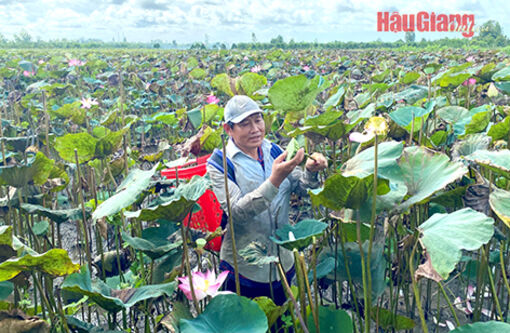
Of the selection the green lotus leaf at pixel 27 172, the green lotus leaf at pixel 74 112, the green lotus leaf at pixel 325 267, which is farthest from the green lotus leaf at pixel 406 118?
the green lotus leaf at pixel 74 112

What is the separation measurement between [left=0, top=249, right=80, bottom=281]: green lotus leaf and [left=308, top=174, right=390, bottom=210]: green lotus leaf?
554mm

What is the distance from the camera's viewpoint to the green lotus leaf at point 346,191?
961 millimetres

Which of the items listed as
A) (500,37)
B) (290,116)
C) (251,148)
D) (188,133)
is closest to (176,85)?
(188,133)

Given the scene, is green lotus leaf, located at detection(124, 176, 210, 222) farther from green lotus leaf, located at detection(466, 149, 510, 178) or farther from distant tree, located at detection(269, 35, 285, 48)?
distant tree, located at detection(269, 35, 285, 48)

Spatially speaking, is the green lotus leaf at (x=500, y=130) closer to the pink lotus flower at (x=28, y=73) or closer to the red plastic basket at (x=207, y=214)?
the red plastic basket at (x=207, y=214)

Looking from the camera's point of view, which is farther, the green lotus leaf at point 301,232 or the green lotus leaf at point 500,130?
the green lotus leaf at point 500,130

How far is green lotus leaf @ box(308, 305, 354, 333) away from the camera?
1.25m

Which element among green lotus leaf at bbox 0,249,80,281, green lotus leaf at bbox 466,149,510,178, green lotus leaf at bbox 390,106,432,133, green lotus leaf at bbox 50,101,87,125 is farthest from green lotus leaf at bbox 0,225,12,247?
green lotus leaf at bbox 50,101,87,125

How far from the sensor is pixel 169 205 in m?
0.97

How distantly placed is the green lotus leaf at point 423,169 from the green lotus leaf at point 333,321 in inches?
14.9

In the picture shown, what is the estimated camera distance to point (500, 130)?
4.86 feet

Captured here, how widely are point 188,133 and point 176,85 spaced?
6.85ft

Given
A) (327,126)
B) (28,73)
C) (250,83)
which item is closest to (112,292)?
(327,126)

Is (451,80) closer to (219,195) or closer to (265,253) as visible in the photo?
(219,195)
